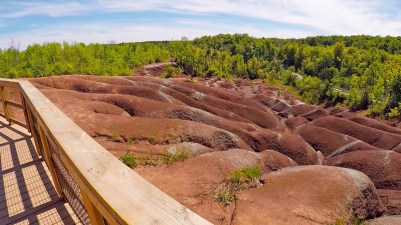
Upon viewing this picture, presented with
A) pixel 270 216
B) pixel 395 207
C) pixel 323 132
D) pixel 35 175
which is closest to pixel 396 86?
pixel 323 132

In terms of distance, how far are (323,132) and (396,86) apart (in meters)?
39.1

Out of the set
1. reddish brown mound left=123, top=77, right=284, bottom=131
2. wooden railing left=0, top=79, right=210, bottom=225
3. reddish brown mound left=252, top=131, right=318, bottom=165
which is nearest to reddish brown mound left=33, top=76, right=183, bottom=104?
reddish brown mound left=123, top=77, right=284, bottom=131

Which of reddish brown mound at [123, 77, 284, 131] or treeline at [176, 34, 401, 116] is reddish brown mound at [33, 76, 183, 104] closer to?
reddish brown mound at [123, 77, 284, 131]

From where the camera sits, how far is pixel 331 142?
32719mm

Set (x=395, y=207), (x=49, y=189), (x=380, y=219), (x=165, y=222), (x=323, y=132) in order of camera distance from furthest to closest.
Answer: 1. (x=323, y=132)
2. (x=395, y=207)
3. (x=380, y=219)
4. (x=49, y=189)
5. (x=165, y=222)

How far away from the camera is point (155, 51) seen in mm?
103750

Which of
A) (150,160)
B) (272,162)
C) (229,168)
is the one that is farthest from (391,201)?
(150,160)

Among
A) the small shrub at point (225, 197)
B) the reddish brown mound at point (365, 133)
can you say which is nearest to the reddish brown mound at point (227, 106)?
the reddish brown mound at point (365, 133)

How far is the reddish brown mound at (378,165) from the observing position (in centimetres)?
2438

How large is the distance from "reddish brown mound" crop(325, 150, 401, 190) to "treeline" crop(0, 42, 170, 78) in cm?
5577

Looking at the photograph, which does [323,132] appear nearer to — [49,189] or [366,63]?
[49,189]

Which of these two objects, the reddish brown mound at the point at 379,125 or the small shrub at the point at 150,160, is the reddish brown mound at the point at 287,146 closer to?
the small shrub at the point at 150,160

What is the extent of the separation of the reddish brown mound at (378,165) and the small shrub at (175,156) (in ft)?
67.9

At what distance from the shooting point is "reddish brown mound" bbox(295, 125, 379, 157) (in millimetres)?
31125
